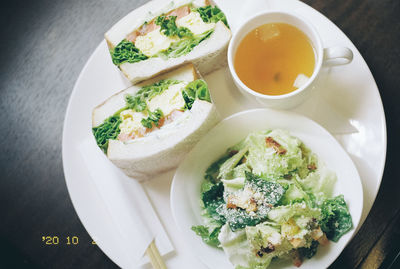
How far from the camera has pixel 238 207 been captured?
1.42m

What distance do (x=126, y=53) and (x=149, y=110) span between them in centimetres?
29

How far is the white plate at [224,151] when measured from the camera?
141 cm

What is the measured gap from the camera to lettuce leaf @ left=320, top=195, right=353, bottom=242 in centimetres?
138

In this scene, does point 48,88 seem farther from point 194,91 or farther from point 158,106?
point 194,91

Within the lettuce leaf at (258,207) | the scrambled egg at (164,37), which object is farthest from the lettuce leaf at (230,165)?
the scrambled egg at (164,37)

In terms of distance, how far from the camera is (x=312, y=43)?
1536 millimetres

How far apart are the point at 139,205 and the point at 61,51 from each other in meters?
1.06

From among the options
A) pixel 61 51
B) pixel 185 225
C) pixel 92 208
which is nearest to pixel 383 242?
pixel 185 225

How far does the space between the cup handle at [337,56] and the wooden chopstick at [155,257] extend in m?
1.07

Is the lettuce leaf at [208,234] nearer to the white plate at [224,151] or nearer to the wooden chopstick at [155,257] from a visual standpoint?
the white plate at [224,151]

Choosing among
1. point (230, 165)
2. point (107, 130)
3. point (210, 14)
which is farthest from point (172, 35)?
point (230, 165)

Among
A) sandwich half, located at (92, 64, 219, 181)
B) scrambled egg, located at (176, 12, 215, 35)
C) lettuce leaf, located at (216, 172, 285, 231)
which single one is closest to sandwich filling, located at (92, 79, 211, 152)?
sandwich half, located at (92, 64, 219, 181)

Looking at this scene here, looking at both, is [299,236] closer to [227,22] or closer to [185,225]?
[185,225]

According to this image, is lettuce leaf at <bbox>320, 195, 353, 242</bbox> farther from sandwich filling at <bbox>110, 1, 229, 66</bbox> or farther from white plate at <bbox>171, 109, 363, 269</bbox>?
sandwich filling at <bbox>110, 1, 229, 66</bbox>
